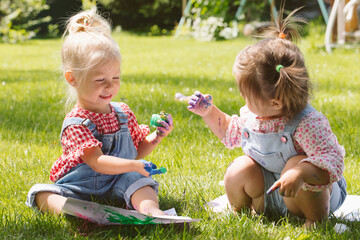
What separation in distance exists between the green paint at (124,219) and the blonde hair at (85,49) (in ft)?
2.10

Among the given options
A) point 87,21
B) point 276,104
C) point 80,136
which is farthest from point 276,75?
point 87,21

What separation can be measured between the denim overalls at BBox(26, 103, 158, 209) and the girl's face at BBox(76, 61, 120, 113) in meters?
0.12

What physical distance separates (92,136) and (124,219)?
1.38ft

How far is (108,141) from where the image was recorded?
216cm

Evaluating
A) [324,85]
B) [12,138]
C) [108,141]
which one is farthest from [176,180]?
[324,85]

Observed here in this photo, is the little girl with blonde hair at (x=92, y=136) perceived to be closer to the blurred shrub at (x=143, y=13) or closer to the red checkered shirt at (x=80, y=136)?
the red checkered shirt at (x=80, y=136)

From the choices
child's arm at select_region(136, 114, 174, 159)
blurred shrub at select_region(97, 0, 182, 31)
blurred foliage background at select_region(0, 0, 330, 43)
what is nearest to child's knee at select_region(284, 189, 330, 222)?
child's arm at select_region(136, 114, 174, 159)

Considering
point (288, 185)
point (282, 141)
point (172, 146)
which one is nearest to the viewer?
point (288, 185)

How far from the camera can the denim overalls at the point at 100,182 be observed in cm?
208

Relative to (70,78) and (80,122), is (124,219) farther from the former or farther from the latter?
(70,78)

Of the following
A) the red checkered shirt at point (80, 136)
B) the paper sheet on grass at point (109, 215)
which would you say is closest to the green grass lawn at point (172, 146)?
the paper sheet on grass at point (109, 215)

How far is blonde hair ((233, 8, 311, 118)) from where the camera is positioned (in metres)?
1.84

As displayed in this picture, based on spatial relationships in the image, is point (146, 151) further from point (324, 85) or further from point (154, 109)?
point (324, 85)

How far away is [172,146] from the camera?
3.09 metres
